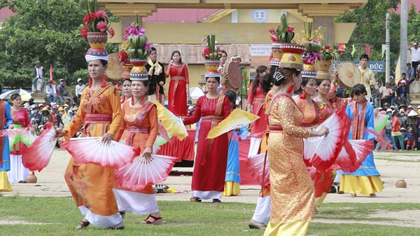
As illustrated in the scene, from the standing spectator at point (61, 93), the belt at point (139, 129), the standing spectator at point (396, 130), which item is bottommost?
the standing spectator at point (396, 130)

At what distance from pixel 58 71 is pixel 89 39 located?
3402cm

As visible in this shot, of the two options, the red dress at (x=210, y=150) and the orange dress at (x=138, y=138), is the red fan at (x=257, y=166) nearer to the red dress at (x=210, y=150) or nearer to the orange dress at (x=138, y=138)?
the orange dress at (x=138, y=138)

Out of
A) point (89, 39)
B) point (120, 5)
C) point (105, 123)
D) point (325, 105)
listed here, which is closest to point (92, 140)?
point (105, 123)

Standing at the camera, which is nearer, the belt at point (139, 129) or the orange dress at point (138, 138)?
the orange dress at point (138, 138)

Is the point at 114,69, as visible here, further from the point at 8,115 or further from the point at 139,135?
the point at 139,135

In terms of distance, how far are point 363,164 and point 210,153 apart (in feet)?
8.29

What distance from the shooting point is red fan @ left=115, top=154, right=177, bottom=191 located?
10.4m

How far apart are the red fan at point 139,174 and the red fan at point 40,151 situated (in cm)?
81

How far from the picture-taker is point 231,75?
54.2 ft

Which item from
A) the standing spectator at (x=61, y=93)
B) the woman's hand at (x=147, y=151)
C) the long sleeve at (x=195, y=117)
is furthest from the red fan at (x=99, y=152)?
the standing spectator at (x=61, y=93)

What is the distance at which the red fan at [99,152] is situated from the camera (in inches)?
380

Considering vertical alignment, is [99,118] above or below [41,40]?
below

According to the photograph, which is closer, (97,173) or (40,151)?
(97,173)

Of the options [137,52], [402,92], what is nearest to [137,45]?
[137,52]
